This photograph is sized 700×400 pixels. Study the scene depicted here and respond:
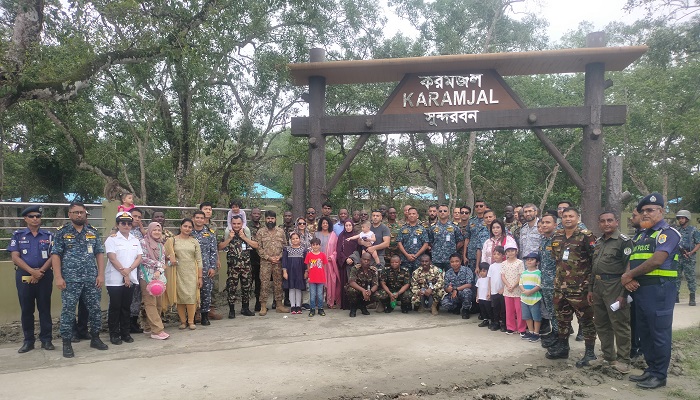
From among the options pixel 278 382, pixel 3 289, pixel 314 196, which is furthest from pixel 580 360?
pixel 3 289

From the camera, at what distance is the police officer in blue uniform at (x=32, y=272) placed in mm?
5305

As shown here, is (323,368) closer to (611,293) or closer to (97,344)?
(97,344)

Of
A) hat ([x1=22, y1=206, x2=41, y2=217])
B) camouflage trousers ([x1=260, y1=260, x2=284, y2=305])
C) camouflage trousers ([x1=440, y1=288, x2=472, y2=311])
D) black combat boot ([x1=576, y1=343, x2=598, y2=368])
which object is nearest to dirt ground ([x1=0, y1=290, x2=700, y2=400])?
black combat boot ([x1=576, y1=343, x2=598, y2=368])

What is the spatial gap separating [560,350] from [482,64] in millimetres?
4541

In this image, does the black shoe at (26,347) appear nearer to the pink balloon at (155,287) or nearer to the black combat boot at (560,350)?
the pink balloon at (155,287)

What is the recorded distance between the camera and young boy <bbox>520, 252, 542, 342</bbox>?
5816 millimetres

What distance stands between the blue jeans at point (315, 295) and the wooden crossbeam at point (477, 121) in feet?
8.36

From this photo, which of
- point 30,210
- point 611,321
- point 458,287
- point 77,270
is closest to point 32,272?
point 77,270

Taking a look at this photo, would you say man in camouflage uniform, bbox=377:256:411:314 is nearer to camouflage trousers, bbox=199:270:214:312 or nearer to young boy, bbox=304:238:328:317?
young boy, bbox=304:238:328:317

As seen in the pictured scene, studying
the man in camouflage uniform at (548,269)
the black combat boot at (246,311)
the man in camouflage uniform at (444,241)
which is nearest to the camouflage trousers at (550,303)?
the man in camouflage uniform at (548,269)

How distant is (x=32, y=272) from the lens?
5.27m

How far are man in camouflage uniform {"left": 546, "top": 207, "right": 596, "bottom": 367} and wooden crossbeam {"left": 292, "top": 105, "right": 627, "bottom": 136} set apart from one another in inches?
115

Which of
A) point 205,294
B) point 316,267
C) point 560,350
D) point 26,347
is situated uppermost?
point 316,267

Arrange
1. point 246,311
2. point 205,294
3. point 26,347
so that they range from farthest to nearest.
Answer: point 246,311
point 205,294
point 26,347
